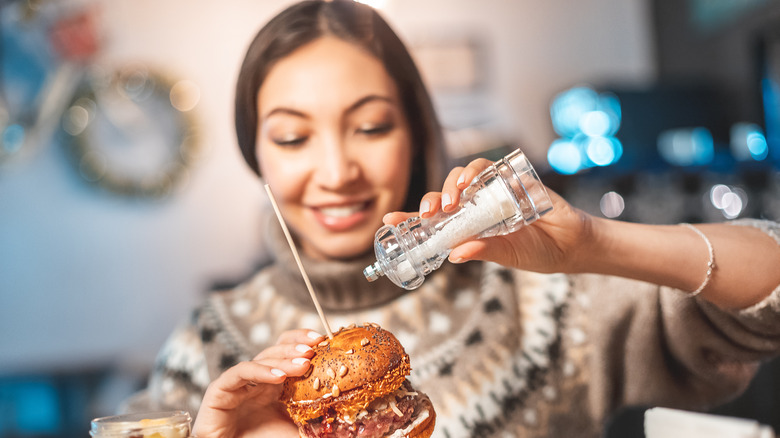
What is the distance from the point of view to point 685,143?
4.51 metres

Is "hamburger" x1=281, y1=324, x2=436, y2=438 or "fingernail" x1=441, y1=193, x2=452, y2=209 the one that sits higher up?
"fingernail" x1=441, y1=193, x2=452, y2=209

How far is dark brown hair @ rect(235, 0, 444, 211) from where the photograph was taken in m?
1.37

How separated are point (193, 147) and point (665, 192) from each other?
3233 mm

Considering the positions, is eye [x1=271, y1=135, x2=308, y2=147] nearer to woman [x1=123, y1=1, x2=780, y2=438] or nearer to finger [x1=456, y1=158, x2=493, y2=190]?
woman [x1=123, y1=1, x2=780, y2=438]

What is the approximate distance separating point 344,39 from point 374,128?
0.20m

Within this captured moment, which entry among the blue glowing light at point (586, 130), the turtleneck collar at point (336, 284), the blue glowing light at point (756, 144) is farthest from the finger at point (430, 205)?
the blue glowing light at point (756, 144)

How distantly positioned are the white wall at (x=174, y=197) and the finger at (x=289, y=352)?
3893 mm

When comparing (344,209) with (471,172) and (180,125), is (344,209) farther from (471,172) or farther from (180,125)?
(180,125)

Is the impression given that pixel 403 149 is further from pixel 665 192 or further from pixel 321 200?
pixel 665 192

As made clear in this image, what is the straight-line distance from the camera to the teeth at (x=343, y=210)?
1369mm

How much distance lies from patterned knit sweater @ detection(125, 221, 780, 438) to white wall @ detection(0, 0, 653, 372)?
3326 mm

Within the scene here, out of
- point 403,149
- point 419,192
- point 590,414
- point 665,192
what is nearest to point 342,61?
point 403,149

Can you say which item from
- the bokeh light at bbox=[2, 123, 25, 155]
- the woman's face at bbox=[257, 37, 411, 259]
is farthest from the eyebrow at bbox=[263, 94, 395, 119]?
the bokeh light at bbox=[2, 123, 25, 155]

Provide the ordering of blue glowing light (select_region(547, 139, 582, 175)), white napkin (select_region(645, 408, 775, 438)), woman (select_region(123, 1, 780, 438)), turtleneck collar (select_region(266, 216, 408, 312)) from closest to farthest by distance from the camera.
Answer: white napkin (select_region(645, 408, 775, 438)), woman (select_region(123, 1, 780, 438)), turtleneck collar (select_region(266, 216, 408, 312)), blue glowing light (select_region(547, 139, 582, 175))
